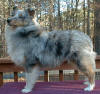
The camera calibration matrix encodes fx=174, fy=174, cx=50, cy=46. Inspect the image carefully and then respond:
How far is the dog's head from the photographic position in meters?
2.44

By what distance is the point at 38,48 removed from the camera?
2.53 m

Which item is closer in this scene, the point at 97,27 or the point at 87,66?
the point at 87,66

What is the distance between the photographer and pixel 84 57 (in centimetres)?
246

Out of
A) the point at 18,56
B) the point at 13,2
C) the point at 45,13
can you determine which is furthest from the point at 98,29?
the point at 18,56

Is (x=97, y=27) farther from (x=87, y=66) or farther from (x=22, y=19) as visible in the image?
(x=22, y=19)

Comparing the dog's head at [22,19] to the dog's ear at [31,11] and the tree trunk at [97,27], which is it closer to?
the dog's ear at [31,11]

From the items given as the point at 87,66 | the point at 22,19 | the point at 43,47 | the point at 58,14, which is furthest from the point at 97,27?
the point at 22,19

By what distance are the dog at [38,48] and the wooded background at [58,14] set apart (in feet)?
13.9

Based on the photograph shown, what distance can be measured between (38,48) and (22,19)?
0.47m

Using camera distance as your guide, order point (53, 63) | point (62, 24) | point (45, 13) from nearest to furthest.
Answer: point (53, 63), point (45, 13), point (62, 24)

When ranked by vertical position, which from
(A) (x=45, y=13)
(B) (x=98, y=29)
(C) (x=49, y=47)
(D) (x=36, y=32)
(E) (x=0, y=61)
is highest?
(A) (x=45, y=13)

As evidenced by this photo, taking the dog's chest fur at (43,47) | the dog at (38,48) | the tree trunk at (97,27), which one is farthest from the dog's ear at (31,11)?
the tree trunk at (97,27)

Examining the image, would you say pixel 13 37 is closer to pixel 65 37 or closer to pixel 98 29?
pixel 65 37

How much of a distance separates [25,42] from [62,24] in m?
7.32
